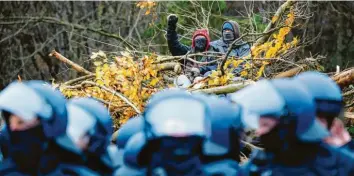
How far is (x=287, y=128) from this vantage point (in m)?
3.12

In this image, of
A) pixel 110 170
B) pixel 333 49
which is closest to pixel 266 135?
pixel 110 170

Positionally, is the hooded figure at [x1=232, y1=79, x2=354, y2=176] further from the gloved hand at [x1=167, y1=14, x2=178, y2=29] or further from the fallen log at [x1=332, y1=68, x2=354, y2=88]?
the gloved hand at [x1=167, y1=14, x2=178, y2=29]

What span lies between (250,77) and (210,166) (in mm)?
3675

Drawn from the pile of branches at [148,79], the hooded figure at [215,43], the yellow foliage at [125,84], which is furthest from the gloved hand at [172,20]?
the yellow foliage at [125,84]

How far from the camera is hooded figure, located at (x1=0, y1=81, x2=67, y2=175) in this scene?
3035mm

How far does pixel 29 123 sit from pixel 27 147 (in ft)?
0.28

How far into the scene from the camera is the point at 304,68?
684 cm

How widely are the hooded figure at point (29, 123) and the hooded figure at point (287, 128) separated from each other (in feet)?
2.25

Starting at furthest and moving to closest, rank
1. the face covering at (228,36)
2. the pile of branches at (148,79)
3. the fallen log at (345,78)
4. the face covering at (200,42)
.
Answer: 1. the face covering at (228,36)
2. the face covering at (200,42)
3. the pile of branches at (148,79)
4. the fallen log at (345,78)

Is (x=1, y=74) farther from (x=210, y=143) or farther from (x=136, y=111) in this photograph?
(x=210, y=143)

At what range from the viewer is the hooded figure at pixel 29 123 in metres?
3.04

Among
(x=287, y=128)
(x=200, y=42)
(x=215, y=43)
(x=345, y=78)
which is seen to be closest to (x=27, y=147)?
(x=287, y=128)

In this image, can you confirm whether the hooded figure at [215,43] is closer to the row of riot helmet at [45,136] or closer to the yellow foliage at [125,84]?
the yellow foliage at [125,84]

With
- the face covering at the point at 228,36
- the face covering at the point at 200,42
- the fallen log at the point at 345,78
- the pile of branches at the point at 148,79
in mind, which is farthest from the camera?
the face covering at the point at 228,36
